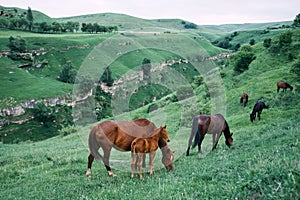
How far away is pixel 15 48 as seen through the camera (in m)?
121

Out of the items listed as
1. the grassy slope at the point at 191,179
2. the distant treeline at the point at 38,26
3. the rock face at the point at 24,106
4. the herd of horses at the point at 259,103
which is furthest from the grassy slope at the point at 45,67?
the grassy slope at the point at 191,179

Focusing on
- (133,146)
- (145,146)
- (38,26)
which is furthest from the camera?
(38,26)

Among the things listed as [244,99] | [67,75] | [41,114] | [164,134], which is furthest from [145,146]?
[67,75]

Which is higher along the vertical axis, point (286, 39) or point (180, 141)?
point (286, 39)

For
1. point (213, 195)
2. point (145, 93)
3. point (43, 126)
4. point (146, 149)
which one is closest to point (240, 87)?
point (146, 149)

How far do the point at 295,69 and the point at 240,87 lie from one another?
8935 mm

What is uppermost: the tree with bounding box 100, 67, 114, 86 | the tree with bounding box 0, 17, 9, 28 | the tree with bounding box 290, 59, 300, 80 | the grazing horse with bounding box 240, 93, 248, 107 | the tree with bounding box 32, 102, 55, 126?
the tree with bounding box 0, 17, 9, 28

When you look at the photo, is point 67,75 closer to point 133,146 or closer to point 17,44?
point 17,44

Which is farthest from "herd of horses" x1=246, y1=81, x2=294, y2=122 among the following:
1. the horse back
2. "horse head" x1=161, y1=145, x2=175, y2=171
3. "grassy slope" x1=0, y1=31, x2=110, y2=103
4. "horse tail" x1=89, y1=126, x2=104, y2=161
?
"grassy slope" x1=0, y1=31, x2=110, y2=103

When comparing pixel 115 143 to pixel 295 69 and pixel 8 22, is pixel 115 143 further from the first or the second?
pixel 8 22

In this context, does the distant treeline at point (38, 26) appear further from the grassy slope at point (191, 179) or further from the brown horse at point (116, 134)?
the brown horse at point (116, 134)

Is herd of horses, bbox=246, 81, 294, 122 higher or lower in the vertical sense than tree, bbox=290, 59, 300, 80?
lower

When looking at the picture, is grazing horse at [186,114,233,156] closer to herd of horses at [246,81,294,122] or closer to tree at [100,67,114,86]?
herd of horses at [246,81,294,122]

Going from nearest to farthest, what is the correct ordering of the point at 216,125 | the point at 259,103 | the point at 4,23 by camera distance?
the point at 216,125, the point at 259,103, the point at 4,23
